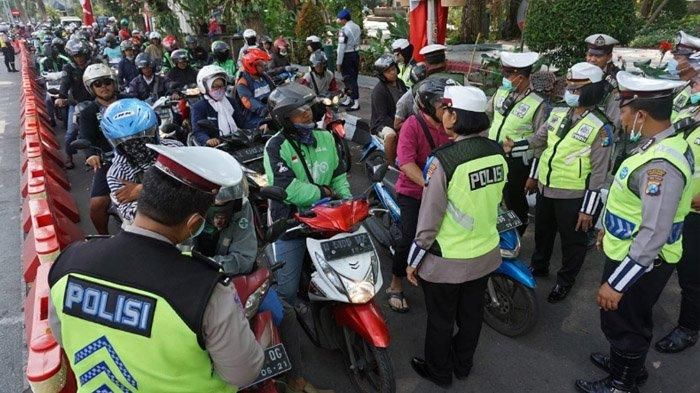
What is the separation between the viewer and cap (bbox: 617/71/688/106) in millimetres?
2506

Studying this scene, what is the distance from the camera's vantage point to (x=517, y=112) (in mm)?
4336

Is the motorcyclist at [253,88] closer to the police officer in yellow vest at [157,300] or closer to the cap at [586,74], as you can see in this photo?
the cap at [586,74]

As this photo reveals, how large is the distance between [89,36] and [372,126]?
21.9 m

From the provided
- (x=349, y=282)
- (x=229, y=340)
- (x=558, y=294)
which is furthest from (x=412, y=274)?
(x=558, y=294)

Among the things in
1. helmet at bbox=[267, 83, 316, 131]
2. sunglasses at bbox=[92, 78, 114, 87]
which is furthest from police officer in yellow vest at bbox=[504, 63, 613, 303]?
sunglasses at bbox=[92, 78, 114, 87]

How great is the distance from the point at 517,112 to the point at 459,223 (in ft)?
7.00

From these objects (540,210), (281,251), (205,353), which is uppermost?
(205,353)

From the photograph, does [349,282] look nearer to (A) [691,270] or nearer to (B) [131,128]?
(B) [131,128]

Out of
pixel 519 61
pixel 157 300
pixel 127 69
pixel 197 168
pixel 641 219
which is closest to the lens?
pixel 157 300

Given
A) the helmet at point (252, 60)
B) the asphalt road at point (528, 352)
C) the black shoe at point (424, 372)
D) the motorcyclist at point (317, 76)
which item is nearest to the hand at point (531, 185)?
the asphalt road at point (528, 352)

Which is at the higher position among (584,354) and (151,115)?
(151,115)

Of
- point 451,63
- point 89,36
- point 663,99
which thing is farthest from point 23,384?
point 89,36

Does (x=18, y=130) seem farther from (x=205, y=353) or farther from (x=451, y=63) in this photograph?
(x=205, y=353)

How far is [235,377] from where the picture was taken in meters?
1.61
